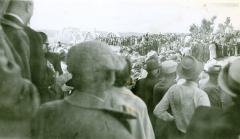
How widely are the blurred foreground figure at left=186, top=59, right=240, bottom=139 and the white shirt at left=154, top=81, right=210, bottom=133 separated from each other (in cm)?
7

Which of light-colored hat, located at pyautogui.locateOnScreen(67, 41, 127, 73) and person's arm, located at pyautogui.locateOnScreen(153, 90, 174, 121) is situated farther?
person's arm, located at pyautogui.locateOnScreen(153, 90, 174, 121)

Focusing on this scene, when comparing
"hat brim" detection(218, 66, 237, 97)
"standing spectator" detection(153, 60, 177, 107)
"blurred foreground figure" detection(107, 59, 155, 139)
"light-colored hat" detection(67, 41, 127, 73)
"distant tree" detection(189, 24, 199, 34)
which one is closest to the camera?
"light-colored hat" detection(67, 41, 127, 73)

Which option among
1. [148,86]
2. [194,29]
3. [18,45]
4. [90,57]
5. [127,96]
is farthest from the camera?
[194,29]

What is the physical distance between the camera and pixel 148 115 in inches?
152

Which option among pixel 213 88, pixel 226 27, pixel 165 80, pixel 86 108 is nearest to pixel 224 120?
pixel 213 88

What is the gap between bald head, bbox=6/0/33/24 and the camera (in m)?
3.66

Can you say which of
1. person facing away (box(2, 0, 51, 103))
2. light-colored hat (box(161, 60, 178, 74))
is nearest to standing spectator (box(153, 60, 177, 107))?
light-colored hat (box(161, 60, 178, 74))

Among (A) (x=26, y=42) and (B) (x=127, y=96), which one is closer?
(A) (x=26, y=42)

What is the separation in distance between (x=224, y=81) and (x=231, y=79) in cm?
6

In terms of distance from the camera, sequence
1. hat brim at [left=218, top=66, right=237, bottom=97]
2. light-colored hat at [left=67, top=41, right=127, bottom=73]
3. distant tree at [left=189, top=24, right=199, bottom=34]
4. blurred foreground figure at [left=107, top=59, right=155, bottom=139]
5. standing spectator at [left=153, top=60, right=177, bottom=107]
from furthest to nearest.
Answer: distant tree at [left=189, top=24, right=199, bottom=34] → standing spectator at [left=153, top=60, right=177, bottom=107] → hat brim at [left=218, top=66, right=237, bottom=97] → blurred foreground figure at [left=107, top=59, right=155, bottom=139] → light-colored hat at [left=67, top=41, right=127, bottom=73]

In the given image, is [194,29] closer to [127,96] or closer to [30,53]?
[127,96]

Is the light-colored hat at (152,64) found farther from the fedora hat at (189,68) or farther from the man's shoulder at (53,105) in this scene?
the man's shoulder at (53,105)

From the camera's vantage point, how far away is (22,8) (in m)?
3.68

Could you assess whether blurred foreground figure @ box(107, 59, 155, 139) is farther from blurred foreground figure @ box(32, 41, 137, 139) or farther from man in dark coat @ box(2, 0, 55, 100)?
man in dark coat @ box(2, 0, 55, 100)
